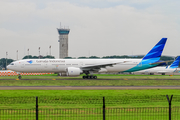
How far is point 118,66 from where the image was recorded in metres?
50.8

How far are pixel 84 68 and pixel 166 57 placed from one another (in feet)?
444

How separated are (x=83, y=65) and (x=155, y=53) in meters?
15.5

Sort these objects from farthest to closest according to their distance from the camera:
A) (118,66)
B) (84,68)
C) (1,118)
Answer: (118,66) < (84,68) < (1,118)

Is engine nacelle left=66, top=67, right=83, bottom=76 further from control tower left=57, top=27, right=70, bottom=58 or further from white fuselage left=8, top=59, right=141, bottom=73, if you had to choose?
control tower left=57, top=27, right=70, bottom=58

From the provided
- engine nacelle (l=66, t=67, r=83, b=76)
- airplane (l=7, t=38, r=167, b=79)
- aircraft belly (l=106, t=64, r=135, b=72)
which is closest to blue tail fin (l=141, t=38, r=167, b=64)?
airplane (l=7, t=38, r=167, b=79)

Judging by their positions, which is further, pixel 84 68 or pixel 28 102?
pixel 84 68

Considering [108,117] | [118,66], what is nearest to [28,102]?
[108,117]

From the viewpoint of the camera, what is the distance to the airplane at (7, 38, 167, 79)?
47156 mm

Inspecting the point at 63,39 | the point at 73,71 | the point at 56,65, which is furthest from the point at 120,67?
the point at 63,39

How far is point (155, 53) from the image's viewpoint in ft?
171

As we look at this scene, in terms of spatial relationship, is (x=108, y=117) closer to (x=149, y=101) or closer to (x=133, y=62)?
(x=149, y=101)

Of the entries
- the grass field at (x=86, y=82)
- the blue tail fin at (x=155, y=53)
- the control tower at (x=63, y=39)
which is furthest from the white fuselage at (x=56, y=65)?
the control tower at (x=63, y=39)

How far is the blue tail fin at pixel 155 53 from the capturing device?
51.9 metres

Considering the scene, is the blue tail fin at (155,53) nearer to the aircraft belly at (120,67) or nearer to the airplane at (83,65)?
the airplane at (83,65)
